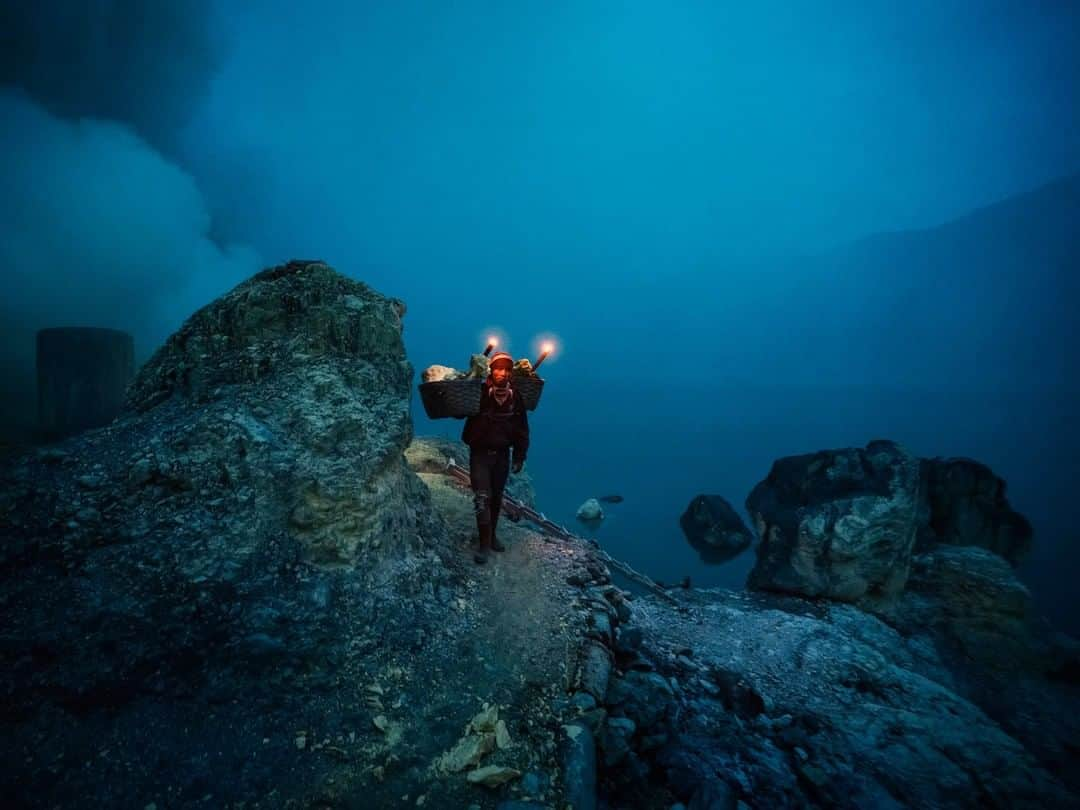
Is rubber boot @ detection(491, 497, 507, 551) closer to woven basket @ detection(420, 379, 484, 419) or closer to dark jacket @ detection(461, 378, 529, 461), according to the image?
dark jacket @ detection(461, 378, 529, 461)

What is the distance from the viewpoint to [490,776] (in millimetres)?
3439

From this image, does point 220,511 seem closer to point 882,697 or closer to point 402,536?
point 402,536

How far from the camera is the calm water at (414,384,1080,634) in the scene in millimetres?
22234

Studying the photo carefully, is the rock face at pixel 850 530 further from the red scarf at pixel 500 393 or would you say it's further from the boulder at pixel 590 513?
the boulder at pixel 590 513

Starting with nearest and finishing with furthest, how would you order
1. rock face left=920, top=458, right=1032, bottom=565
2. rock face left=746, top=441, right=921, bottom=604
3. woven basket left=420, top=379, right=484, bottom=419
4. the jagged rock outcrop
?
the jagged rock outcrop → woven basket left=420, top=379, right=484, bottom=419 → rock face left=746, top=441, right=921, bottom=604 → rock face left=920, top=458, right=1032, bottom=565

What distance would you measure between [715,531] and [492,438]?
814 inches

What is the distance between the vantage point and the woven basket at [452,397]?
6230mm

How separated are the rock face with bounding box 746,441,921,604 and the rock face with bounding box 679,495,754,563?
12.0m

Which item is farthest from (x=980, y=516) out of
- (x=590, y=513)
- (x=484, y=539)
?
(x=590, y=513)

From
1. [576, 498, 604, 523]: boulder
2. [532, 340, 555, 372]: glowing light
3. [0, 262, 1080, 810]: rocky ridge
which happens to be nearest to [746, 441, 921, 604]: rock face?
[0, 262, 1080, 810]: rocky ridge

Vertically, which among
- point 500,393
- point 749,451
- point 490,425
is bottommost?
point 490,425

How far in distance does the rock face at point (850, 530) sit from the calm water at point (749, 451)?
7678mm

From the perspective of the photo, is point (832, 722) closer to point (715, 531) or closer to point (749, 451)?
point (715, 531)

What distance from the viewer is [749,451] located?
4641cm
